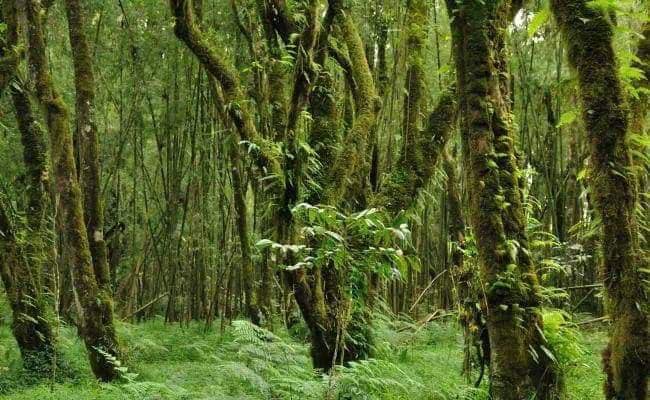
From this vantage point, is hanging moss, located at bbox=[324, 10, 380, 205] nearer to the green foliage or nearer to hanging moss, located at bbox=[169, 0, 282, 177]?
hanging moss, located at bbox=[169, 0, 282, 177]

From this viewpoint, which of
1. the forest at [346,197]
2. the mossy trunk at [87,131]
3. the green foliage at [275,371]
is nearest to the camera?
the forest at [346,197]

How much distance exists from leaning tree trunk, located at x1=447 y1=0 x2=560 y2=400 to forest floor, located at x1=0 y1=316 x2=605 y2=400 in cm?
72

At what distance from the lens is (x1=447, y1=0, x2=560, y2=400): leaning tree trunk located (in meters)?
3.60

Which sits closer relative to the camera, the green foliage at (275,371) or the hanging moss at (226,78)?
the green foliage at (275,371)

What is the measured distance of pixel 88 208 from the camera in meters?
6.38

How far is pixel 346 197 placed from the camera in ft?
20.3

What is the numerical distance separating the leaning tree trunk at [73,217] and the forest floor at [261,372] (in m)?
0.37

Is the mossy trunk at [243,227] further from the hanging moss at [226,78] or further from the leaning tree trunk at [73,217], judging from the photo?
the hanging moss at [226,78]

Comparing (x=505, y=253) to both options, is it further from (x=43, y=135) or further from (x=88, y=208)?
(x=43, y=135)

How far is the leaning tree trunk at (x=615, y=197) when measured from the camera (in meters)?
3.19

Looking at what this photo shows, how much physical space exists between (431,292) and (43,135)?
37.1 feet

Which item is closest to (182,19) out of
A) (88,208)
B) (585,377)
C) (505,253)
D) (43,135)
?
(88,208)

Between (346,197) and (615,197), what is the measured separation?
3.21 meters

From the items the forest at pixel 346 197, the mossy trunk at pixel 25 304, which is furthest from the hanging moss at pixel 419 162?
the mossy trunk at pixel 25 304
